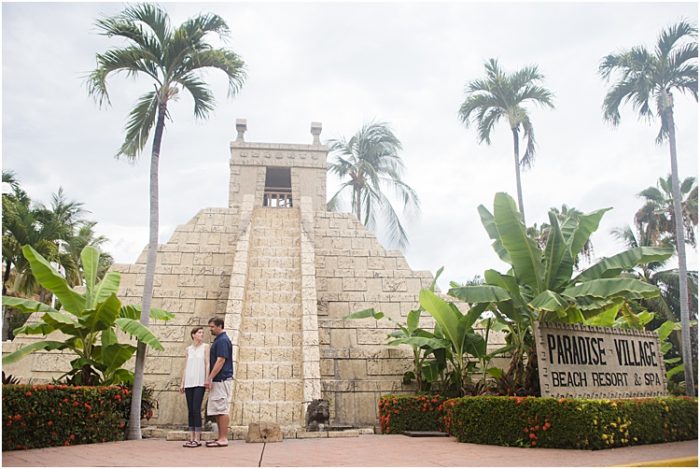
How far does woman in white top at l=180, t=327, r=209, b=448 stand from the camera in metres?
7.26

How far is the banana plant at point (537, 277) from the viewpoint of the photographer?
26.6ft

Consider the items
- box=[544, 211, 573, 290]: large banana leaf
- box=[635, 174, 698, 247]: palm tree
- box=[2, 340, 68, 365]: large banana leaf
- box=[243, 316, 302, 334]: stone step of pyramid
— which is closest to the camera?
box=[2, 340, 68, 365]: large banana leaf

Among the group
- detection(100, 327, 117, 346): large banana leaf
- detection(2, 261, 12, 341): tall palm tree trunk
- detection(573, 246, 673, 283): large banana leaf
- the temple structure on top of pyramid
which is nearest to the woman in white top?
detection(100, 327, 117, 346): large banana leaf

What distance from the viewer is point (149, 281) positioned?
29.3 ft

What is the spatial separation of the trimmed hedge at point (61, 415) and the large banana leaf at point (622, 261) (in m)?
6.99

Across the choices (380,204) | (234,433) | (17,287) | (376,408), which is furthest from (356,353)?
(380,204)

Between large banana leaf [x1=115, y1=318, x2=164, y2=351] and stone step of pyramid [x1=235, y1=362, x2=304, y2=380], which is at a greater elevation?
large banana leaf [x1=115, y1=318, x2=164, y2=351]

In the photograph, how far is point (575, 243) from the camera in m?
8.68

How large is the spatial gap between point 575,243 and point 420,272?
5.94m

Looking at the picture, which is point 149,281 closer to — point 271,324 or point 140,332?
point 140,332

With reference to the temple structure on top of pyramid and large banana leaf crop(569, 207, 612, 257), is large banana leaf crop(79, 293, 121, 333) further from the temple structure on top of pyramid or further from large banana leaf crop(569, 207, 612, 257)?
large banana leaf crop(569, 207, 612, 257)

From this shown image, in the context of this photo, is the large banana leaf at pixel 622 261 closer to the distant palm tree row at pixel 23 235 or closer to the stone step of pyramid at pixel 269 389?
the stone step of pyramid at pixel 269 389

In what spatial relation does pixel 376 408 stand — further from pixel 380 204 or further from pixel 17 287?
pixel 380 204

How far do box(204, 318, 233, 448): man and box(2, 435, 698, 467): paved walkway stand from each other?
0.28 metres
